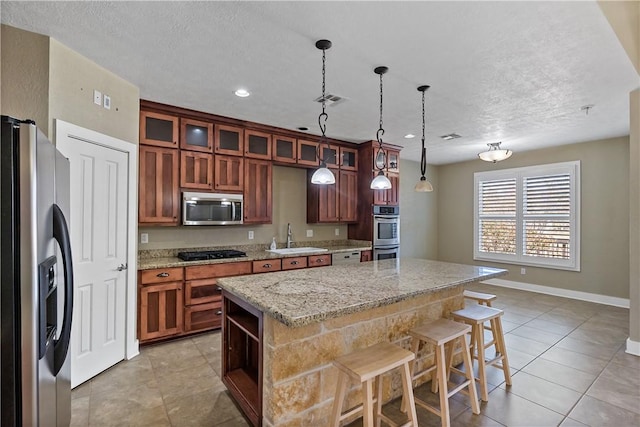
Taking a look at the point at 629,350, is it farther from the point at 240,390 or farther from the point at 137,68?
the point at 137,68

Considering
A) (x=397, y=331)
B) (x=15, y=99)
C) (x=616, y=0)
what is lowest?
(x=397, y=331)

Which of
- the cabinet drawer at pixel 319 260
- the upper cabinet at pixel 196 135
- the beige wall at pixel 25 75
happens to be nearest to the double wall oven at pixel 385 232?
the cabinet drawer at pixel 319 260

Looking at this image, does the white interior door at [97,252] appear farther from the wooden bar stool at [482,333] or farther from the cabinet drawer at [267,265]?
the wooden bar stool at [482,333]

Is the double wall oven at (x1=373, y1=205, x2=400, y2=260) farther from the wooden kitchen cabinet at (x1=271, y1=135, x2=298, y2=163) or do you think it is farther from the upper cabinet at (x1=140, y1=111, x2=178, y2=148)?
the upper cabinet at (x1=140, y1=111, x2=178, y2=148)

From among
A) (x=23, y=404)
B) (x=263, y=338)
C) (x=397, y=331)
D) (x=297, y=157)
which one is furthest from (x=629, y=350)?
(x=23, y=404)

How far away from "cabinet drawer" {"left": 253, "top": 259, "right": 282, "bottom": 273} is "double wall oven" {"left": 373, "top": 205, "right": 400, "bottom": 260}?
1784 mm

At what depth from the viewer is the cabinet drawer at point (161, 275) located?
3174 mm

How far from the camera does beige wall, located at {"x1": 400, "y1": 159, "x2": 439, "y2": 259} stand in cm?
669

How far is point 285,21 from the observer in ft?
6.44

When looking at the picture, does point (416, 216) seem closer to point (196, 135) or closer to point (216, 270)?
point (216, 270)

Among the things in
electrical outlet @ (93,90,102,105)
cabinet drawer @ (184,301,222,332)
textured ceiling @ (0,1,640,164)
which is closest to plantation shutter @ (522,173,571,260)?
textured ceiling @ (0,1,640,164)

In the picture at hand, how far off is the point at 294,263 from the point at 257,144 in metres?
1.67

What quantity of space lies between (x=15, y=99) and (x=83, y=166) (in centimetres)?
58

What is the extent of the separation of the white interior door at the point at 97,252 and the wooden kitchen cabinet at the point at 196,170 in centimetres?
72
